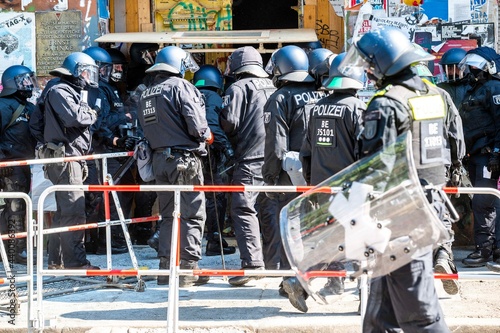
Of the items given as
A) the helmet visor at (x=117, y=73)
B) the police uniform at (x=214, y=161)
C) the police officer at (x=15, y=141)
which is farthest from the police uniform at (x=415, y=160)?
the helmet visor at (x=117, y=73)

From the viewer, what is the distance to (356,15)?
1097 cm

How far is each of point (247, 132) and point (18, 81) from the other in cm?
286

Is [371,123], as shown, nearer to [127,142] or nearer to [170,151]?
[170,151]

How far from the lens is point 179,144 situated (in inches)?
348

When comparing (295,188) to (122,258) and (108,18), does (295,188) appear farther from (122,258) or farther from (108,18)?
(108,18)

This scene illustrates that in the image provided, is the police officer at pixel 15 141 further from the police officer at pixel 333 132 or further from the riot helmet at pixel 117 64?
the police officer at pixel 333 132

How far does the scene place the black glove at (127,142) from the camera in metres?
10.6

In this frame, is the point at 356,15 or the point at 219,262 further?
the point at 356,15

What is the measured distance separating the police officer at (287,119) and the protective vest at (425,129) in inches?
102

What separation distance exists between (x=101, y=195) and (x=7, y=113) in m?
1.32

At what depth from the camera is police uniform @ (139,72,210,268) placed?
8773 millimetres

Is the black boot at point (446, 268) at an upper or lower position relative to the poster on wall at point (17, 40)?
lower

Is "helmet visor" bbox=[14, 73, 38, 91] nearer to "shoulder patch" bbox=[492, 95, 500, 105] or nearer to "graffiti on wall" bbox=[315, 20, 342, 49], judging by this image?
"graffiti on wall" bbox=[315, 20, 342, 49]

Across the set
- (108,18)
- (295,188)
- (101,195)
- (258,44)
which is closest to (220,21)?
(258,44)
